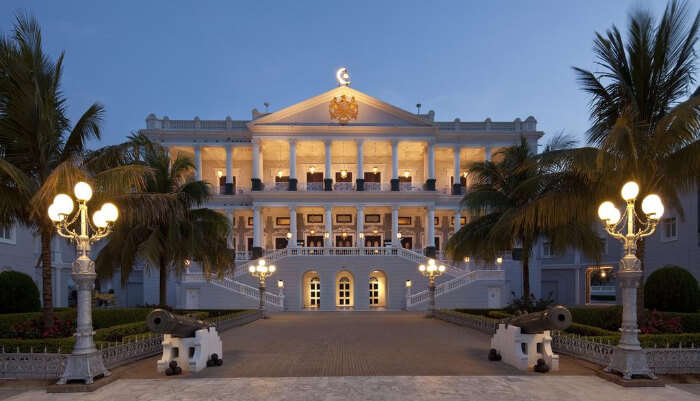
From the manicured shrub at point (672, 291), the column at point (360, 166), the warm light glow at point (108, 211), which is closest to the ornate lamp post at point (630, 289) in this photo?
the manicured shrub at point (672, 291)

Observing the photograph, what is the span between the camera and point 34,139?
36.9 feet

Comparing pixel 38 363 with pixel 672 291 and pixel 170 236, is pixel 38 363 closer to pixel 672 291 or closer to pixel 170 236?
pixel 170 236

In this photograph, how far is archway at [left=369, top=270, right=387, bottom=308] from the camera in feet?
106

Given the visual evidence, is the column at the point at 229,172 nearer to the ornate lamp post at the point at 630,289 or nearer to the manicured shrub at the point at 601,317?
the manicured shrub at the point at 601,317

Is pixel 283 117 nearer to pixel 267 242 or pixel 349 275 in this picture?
pixel 267 242

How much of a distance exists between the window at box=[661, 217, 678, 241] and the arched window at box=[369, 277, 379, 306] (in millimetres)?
17718

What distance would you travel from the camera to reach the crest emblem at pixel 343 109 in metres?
36.3

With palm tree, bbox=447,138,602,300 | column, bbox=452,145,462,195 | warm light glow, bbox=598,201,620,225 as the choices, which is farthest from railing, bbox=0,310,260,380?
column, bbox=452,145,462,195

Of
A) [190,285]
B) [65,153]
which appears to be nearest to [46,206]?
[65,153]

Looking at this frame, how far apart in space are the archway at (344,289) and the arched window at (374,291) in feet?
4.84

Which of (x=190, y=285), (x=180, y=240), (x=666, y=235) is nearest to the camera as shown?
(x=180, y=240)

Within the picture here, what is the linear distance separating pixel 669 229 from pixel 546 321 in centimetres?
1853

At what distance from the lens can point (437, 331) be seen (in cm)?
1805

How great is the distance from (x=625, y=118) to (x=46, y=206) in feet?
46.6
